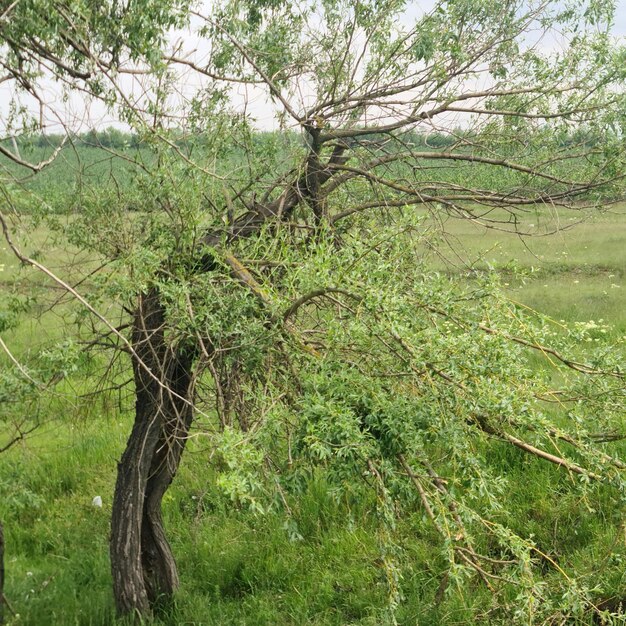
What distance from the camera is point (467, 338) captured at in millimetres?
2896

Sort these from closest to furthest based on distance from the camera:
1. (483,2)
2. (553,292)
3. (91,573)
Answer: (483,2) < (91,573) < (553,292)

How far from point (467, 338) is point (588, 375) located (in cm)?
89

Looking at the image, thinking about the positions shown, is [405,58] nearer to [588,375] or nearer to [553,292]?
[588,375]

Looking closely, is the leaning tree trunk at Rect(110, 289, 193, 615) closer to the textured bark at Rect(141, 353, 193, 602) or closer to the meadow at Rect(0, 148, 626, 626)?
the textured bark at Rect(141, 353, 193, 602)

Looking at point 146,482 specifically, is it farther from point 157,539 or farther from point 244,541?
point 244,541

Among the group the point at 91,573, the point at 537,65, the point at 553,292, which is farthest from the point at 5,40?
the point at 553,292

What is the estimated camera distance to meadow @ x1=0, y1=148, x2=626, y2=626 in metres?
5.14

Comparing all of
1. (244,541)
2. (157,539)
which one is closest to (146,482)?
(157,539)

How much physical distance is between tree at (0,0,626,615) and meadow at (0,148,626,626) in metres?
0.37

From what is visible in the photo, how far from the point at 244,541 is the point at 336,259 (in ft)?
13.0

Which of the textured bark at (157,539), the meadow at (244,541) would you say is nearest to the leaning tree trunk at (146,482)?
the textured bark at (157,539)

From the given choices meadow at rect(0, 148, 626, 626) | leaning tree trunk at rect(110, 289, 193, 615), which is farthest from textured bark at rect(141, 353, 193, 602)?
meadow at rect(0, 148, 626, 626)

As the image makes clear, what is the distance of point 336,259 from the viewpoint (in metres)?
3.17

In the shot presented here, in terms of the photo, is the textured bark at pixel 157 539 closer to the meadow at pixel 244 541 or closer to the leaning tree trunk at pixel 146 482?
the leaning tree trunk at pixel 146 482
